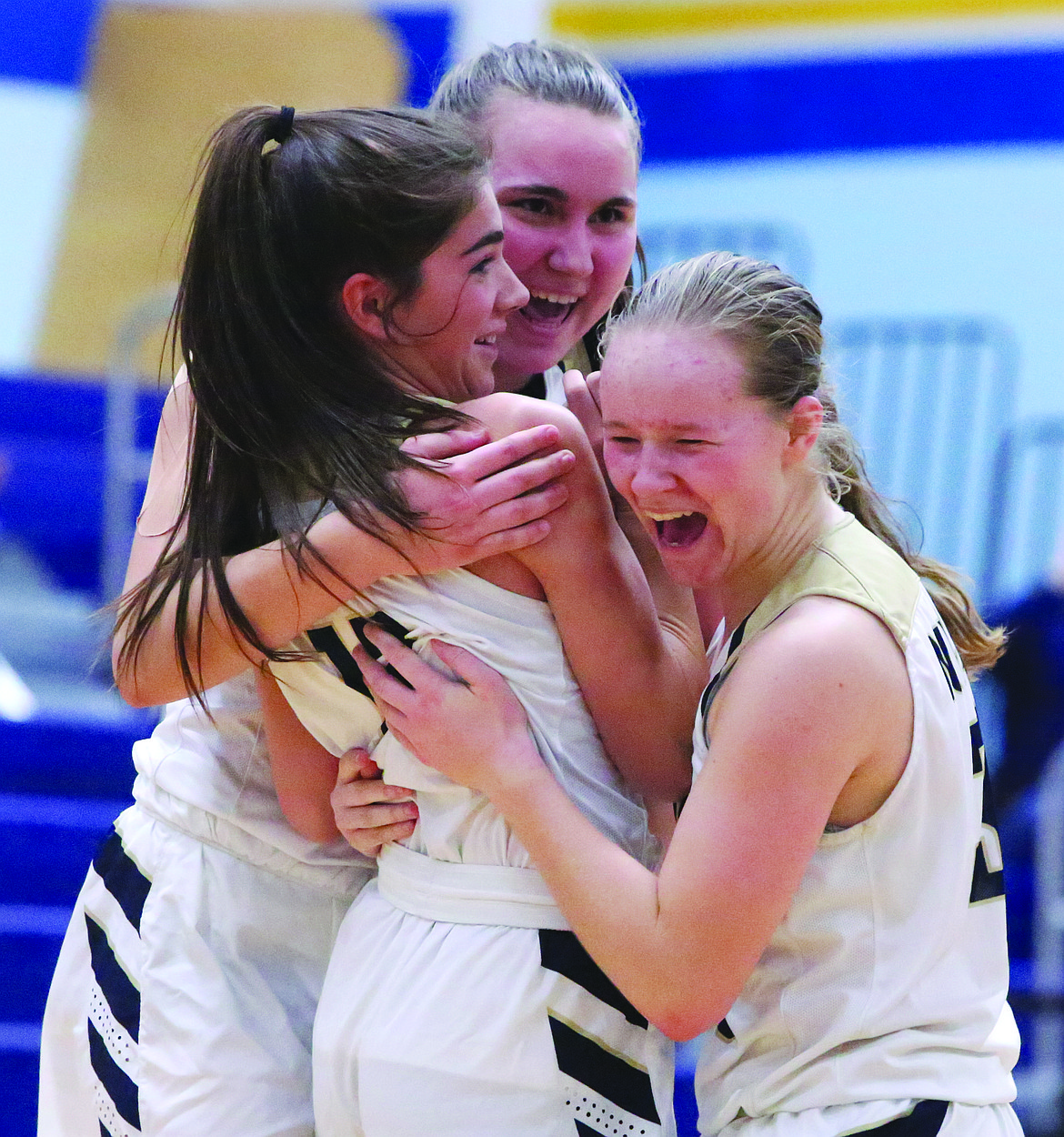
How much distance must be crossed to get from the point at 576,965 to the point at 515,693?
0.95ft

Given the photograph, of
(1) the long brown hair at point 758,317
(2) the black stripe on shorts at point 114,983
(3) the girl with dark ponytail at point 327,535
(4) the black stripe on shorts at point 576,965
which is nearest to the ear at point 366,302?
(3) the girl with dark ponytail at point 327,535

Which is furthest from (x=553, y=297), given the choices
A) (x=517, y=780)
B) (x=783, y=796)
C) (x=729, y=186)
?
(x=729, y=186)

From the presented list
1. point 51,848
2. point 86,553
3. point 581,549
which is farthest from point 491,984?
point 86,553

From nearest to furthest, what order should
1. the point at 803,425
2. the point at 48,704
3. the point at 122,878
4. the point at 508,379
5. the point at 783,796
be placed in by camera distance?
the point at 783,796 → the point at 803,425 → the point at 122,878 → the point at 508,379 → the point at 48,704

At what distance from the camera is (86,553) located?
6469mm

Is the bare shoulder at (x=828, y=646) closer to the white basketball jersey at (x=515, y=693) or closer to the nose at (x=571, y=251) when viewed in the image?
the white basketball jersey at (x=515, y=693)

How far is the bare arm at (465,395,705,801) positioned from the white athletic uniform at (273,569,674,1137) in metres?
0.03

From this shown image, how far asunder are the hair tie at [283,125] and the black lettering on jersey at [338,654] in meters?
0.54

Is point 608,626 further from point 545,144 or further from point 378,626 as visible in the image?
point 545,144

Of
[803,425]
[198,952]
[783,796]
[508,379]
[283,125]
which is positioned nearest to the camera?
[783,796]

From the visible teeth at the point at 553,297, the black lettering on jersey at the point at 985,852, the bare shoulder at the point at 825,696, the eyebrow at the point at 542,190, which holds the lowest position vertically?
the black lettering on jersey at the point at 985,852

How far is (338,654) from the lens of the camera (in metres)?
1.72

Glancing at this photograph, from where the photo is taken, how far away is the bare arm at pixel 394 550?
159cm

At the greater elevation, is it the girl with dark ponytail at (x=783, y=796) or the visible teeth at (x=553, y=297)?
the visible teeth at (x=553, y=297)
